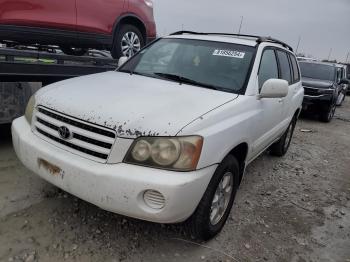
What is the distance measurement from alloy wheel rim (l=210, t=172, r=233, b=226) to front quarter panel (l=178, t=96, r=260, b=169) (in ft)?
1.03

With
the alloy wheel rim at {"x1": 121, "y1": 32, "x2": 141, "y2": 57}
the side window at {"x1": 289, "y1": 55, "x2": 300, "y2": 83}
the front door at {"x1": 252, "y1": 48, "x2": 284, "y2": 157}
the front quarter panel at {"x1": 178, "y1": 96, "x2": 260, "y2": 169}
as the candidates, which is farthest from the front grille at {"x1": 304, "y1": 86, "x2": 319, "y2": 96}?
the front quarter panel at {"x1": 178, "y1": 96, "x2": 260, "y2": 169}

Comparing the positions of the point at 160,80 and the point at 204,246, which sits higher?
the point at 160,80

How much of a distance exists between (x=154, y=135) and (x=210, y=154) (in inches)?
17.3

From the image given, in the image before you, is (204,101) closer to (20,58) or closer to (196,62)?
(196,62)

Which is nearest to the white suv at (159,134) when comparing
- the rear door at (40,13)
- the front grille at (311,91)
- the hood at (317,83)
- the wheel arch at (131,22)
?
the rear door at (40,13)

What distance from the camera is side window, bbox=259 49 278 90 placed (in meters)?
3.93

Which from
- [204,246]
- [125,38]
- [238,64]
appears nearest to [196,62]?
[238,64]

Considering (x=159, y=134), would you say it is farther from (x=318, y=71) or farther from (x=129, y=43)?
(x=318, y=71)

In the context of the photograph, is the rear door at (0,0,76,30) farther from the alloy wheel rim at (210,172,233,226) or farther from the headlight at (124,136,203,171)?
the alloy wheel rim at (210,172,233,226)

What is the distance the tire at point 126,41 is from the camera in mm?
6146

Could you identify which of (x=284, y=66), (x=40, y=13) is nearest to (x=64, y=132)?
(x=40, y=13)

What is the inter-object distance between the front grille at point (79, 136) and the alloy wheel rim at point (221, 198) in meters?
0.99

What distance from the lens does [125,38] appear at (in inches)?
248

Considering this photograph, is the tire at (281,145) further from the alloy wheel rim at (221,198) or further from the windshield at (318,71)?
the windshield at (318,71)
